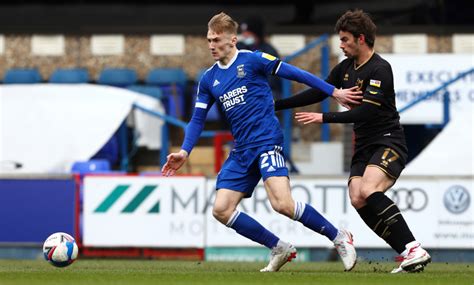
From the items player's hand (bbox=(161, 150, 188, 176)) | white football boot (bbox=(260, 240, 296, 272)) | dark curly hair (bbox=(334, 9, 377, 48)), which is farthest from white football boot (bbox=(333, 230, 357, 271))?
dark curly hair (bbox=(334, 9, 377, 48))

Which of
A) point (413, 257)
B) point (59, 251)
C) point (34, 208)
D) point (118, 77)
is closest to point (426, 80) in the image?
point (118, 77)

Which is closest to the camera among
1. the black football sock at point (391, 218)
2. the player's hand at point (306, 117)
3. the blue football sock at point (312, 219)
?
the player's hand at point (306, 117)

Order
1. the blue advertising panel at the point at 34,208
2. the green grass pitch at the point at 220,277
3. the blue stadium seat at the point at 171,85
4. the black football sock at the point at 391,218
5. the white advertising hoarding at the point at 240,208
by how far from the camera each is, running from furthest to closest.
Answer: the blue stadium seat at the point at 171,85, the blue advertising panel at the point at 34,208, the white advertising hoarding at the point at 240,208, the black football sock at the point at 391,218, the green grass pitch at the point at 220,277

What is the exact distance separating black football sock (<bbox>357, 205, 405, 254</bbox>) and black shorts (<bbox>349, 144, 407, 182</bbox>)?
32cm

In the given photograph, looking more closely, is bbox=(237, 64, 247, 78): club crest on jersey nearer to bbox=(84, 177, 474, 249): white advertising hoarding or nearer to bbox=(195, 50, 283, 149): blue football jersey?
bbox=(195, 50, 283, 149): blue football jersey

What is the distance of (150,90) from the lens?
19.9 m

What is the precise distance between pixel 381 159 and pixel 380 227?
0.61 m

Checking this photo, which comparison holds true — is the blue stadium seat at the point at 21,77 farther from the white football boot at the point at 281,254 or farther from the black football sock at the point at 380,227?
the black football sock at the point at 380,227

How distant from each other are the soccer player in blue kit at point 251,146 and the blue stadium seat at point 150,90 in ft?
26.4

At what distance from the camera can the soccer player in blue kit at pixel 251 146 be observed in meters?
11.5

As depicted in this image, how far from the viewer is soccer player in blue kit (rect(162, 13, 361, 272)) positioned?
37.8 ft

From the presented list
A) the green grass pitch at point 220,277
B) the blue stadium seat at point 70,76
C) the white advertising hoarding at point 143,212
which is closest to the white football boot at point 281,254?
the green grass pitch at point 220,277

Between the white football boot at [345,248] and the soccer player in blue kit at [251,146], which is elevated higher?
the soccer player in blue kit at [251,146]

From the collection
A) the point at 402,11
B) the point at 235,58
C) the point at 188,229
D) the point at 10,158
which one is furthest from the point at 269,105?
the point at 402,11
